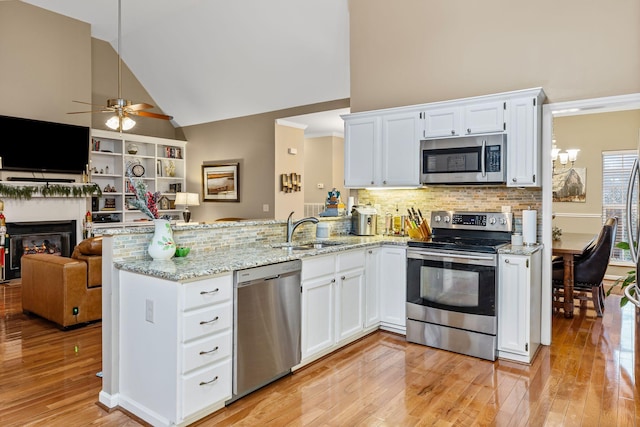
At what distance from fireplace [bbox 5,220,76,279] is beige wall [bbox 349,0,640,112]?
516cm

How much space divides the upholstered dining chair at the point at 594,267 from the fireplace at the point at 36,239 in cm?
718

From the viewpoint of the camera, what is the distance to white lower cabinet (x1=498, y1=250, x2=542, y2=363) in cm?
340

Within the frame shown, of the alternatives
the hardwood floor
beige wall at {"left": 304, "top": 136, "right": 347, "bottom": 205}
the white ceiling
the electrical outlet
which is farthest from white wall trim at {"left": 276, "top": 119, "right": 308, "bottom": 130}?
the electrical outlet

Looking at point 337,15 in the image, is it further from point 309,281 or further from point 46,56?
point 46,56

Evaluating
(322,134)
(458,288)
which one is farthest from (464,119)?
(322,134)

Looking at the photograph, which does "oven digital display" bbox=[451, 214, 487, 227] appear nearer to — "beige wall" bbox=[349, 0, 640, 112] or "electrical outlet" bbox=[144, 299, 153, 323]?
"beige wall" bbox=[349, 0, 640, 112]

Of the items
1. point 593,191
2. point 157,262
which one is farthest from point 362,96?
point 593,191

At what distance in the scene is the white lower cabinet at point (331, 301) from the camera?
10.6 ft

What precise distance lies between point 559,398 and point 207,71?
279 inches

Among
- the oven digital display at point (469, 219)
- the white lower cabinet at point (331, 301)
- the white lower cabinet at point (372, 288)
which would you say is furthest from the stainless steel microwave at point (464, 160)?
the white lower cabinet at point (331, 301)

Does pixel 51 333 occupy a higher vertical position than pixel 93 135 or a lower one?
lower

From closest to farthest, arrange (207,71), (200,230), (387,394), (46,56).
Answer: (387,394), (200,230), (46,56), (207,71)

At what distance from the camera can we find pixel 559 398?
2.81 meters

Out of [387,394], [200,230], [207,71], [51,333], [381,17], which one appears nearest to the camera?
[387,394]
